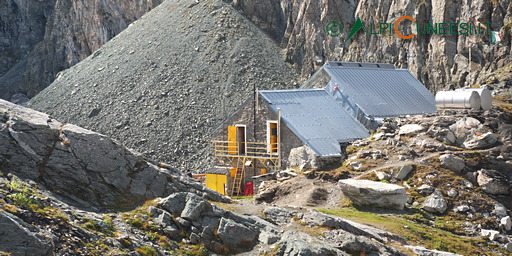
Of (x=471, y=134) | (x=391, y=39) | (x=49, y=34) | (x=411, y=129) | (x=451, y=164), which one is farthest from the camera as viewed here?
(x=49, y=34)

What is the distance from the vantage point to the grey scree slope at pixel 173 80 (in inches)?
2997

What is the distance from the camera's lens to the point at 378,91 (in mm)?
48938

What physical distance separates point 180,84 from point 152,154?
Result: 13766 millimetres

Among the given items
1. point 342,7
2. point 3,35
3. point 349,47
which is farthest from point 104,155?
point 3,35

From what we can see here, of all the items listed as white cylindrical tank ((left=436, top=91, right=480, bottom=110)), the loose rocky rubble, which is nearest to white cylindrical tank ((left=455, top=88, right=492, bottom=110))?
white cylindrical tank ((left=436, top=91, right=480, bottom=110))

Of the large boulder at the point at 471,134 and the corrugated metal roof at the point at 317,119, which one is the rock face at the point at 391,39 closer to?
the corrugated metal roof at the point at 317,119

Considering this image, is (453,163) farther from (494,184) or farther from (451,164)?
(494,184)

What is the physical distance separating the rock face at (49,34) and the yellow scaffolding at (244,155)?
8034 centimetres

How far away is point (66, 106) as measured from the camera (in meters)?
90.5

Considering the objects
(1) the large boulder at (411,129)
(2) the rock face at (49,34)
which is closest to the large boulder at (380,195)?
(1) the large boulder at (411,129)

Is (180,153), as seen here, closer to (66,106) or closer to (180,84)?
(180,84)

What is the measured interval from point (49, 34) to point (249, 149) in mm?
109409

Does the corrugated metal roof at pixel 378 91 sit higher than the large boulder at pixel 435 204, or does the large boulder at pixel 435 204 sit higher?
the corrugated metal roof at pixel 378 91

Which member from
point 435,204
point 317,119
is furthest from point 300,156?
point 435,204
